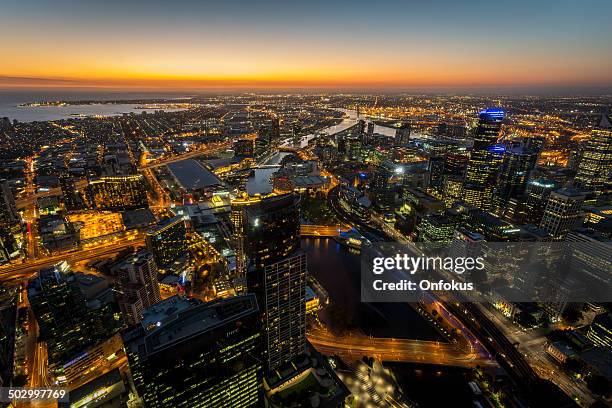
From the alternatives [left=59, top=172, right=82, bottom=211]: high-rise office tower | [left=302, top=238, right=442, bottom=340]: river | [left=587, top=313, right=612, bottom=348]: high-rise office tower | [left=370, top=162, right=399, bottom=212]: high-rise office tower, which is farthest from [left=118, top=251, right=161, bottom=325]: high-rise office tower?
[left=587, top=313, right=612, bottom=348]: high-rise office tower

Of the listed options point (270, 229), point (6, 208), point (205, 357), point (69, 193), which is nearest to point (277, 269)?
point (270, 229)

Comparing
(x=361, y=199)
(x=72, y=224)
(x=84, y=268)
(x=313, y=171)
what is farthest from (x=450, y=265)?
(x=72, y=224)

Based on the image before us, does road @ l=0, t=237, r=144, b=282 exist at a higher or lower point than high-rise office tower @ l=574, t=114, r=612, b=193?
lower

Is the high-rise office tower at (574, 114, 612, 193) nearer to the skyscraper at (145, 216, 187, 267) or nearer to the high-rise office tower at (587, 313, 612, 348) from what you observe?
the high-rise office tower at (587, 313, 612, 348)

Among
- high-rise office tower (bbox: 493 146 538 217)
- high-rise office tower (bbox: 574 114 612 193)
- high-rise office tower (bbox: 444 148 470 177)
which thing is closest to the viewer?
high-rise office tower (bbox: 493 146 538 217)

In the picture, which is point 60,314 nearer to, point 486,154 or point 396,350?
point 396,350

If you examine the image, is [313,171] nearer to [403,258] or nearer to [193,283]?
[403,258]
